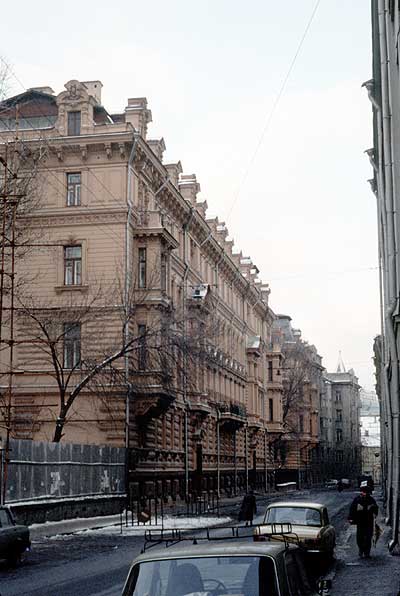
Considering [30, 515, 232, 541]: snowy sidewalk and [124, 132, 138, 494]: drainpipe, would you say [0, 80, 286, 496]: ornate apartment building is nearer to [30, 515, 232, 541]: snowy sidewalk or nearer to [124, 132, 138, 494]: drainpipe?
[124, 132, 138, 494]: drainpipe

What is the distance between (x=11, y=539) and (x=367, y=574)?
7.10m

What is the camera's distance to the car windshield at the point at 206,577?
19.9 feet

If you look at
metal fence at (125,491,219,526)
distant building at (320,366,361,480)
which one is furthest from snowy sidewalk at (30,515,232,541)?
distant building at (320,366,361,480)

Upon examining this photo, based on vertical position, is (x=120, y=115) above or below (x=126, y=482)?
above

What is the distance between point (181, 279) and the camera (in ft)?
168

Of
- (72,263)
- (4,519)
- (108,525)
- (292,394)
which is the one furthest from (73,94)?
(292,394)

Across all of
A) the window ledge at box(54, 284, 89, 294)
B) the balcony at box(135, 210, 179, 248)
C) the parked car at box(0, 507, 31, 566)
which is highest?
the balcony at box(135, 210, 179, 248)

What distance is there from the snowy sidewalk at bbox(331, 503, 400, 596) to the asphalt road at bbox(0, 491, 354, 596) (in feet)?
12.3

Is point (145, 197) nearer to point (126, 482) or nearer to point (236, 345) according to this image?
point (126, 482)

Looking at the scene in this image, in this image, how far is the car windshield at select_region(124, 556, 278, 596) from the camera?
607 cm

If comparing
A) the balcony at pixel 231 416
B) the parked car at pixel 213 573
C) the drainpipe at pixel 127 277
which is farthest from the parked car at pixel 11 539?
the balcony at pixel 231 416

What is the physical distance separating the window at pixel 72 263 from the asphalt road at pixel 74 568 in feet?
52.2

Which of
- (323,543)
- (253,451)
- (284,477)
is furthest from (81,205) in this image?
(284,477)

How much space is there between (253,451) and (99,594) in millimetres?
62996
